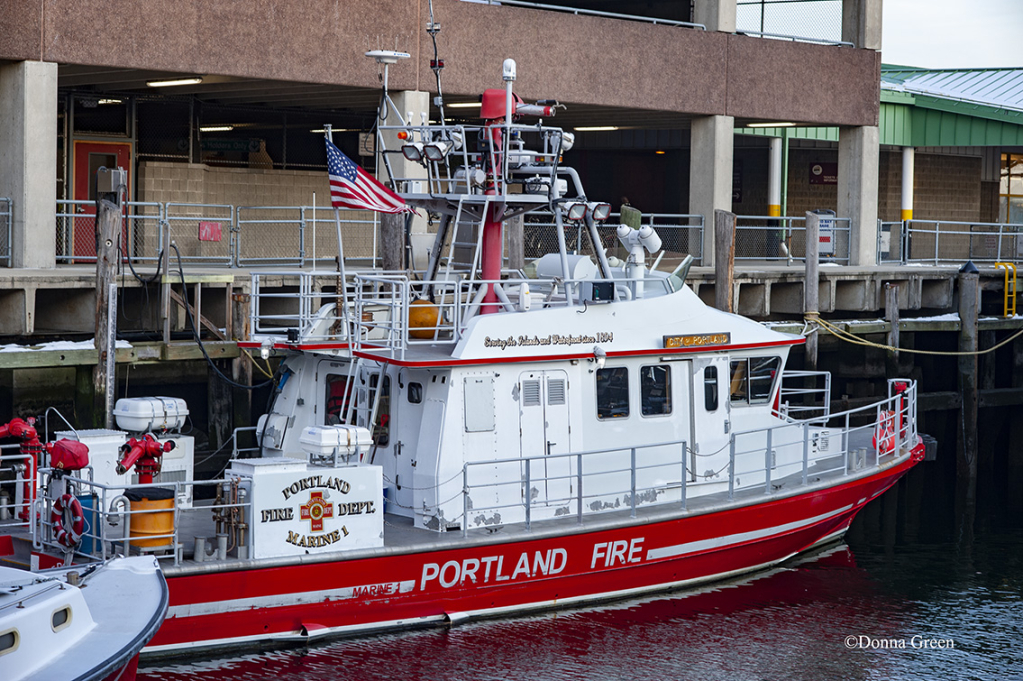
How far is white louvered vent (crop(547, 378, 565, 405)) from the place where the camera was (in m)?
12.6

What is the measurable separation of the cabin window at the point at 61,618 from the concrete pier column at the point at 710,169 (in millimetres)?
16659

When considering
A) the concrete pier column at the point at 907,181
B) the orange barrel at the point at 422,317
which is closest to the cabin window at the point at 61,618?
the orange barrel at the point at 422,317

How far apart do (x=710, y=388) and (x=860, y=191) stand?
44.7 feet

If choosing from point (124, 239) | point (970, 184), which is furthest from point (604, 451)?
point (970, 184)

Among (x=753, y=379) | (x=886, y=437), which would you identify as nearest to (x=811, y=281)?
(x=886, y=437)

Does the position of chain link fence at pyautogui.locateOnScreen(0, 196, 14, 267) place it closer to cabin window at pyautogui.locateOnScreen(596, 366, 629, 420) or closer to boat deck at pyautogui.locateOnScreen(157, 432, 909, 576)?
boat deck at pyautogui.locateOnScreen(157, 432, 909, 576)

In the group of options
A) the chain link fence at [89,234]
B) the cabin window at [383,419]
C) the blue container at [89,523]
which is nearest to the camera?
the blue container at [89,523]

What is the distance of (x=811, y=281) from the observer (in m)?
19.7

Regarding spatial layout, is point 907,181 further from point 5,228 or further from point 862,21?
point 5,228

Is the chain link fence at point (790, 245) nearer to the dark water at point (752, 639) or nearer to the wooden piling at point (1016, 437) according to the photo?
the wooden piling at point (1016, 437)

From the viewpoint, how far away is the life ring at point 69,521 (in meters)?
10.7

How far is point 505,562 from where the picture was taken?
1207 centimetres

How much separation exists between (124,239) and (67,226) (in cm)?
220
